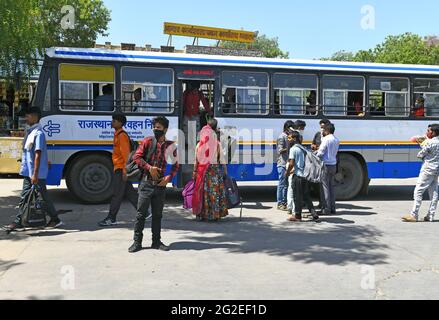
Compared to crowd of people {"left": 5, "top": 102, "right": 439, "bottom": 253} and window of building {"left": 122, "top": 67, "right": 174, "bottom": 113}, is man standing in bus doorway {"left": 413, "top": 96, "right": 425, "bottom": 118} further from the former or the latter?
window of building {"left": 122, "top": 67, "right": 174, "bottom": 113}

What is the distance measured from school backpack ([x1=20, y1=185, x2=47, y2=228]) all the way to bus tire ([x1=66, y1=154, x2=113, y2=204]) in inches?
95.7

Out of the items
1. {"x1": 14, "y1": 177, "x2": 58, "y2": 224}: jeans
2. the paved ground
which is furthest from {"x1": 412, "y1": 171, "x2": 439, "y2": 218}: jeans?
{"x1": 14, "y1": 177, "x2": 58, "y2": 224}: jeans

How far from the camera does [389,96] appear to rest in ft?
37.5

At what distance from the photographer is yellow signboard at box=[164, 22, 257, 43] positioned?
3466cm

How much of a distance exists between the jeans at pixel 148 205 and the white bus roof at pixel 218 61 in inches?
176

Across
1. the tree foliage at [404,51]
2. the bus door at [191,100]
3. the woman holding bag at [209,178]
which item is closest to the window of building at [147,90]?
the bus door at [191,100]

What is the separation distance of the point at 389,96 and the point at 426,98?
38.1 inches

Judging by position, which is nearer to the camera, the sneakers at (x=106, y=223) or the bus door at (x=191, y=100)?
the sneakers at (x=106, y=223)

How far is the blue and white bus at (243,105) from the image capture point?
383 inches

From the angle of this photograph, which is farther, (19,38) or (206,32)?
(206,32)

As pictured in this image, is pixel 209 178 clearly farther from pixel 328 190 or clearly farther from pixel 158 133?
pixel 328 190

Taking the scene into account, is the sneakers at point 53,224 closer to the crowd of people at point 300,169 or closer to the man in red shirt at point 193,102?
the man in red shirt at point 193,102

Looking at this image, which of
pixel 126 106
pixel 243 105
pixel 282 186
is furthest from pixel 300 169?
pixel 126 106
